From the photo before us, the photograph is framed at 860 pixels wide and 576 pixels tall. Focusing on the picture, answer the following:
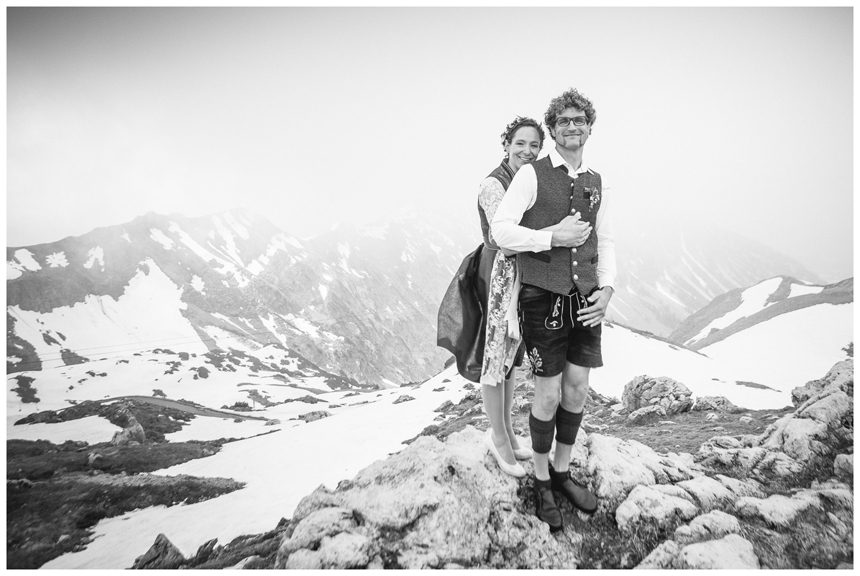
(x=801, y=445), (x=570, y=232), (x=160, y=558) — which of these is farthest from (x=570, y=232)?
(x=160, y=558)

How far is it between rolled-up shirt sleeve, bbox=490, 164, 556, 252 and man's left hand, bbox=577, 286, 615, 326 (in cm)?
59

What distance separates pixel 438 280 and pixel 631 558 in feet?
571

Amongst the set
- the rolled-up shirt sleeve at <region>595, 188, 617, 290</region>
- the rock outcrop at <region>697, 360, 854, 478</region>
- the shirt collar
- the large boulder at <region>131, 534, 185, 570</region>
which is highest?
the shirt collar

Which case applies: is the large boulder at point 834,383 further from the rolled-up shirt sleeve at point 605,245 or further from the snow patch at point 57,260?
the snow patch at point 57,260

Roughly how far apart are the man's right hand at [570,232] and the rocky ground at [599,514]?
2.28 m

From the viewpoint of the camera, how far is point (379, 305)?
13712 centimetres

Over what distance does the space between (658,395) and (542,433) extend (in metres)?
8.53

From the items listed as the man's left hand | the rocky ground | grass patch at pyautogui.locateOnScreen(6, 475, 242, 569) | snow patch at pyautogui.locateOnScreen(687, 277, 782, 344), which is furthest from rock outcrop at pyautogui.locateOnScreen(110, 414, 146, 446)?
snow patch at pyautogui.locateOnScreen(687, 277, 782, 344)

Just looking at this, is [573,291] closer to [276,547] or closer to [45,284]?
[276,547]

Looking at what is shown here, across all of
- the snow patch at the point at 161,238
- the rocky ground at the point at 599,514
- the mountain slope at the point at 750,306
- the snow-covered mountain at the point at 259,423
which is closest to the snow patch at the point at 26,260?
the snow patch at the point at 161,238

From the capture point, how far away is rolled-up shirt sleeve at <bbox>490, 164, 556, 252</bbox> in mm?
2350

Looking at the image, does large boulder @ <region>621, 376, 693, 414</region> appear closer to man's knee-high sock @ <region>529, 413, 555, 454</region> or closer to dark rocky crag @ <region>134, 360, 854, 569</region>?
dark rocky crag @ <region>134, 360, 854, 569</region>

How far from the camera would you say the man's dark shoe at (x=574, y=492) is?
289cm

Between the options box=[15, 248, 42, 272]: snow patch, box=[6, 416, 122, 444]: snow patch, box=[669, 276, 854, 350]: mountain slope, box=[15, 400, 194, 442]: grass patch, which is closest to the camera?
box=[6, 416, 122, 444]: snow patch
